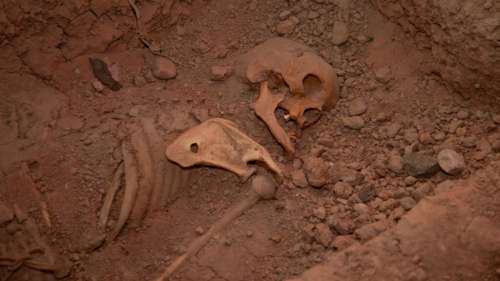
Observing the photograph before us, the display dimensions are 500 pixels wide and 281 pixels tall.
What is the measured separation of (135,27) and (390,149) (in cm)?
135

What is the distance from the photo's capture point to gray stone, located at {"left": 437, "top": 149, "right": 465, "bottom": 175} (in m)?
2.22

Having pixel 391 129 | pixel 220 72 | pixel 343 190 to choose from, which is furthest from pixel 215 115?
pixel 391 129

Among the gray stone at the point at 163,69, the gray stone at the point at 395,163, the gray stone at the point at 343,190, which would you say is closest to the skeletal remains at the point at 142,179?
the gray stone at the point at 163,69

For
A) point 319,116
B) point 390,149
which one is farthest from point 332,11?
point 390,149

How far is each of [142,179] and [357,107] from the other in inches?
40.8

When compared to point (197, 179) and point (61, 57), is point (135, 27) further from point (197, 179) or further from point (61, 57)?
point (197, 179)

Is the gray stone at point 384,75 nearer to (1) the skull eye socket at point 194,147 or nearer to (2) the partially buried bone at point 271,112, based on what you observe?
(2) the partially buried bone at point 271,112

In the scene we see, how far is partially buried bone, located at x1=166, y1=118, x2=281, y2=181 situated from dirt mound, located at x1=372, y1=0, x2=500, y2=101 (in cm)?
90

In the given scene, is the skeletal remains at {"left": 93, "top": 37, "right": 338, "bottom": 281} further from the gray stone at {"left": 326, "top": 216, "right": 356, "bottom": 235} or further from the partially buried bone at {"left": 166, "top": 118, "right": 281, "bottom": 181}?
the gray stone at {"left": 326, "top": 216, "right": 356, "bottom": 235}

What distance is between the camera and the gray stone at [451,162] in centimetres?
222

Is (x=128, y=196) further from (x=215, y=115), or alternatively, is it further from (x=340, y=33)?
(x=340, y=33)

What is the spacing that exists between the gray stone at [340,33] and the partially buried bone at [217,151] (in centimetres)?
73

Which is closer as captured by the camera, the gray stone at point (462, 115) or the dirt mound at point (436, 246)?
the dirt mound at point (436, 246)

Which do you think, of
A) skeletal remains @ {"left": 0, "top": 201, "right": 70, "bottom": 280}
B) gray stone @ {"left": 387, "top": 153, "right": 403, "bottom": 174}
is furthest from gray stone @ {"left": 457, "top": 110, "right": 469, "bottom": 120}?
skeletal remains @ {"left": 0, "top": 201, "right": 70, "bottom": 280}
